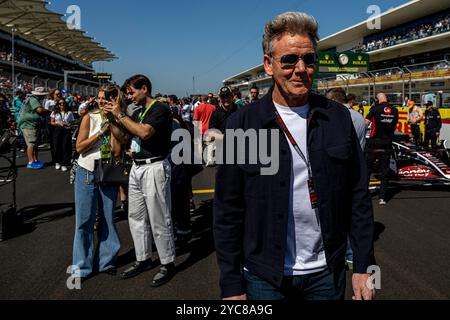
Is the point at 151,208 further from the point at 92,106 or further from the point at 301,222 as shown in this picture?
the point at 301,222

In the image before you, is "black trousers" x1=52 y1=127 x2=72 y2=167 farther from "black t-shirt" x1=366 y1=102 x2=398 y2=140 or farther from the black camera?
"black t-shirt" x1=366 y1=102 x2=398 y2=140

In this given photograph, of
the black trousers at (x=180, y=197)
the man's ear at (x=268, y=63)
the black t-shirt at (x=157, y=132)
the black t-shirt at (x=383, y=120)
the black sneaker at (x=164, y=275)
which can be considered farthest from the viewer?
the black t-shirt at (x=383, y=120)

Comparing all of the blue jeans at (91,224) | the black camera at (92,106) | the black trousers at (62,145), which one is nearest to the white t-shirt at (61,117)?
the black trousers at (62,145)

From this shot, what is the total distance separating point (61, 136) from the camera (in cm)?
1020

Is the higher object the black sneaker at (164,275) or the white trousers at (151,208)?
the white trousers at (151,208)

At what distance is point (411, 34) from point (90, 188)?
47.4 metres

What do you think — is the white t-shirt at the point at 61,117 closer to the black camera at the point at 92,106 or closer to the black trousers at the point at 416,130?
the black camera at the point at 92,106

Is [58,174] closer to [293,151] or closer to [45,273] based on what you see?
[45,273]

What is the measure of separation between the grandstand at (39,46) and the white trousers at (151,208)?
25.6 metres

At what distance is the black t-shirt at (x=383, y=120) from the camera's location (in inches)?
269

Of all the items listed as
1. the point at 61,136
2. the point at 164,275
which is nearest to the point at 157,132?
the point at 164,275
